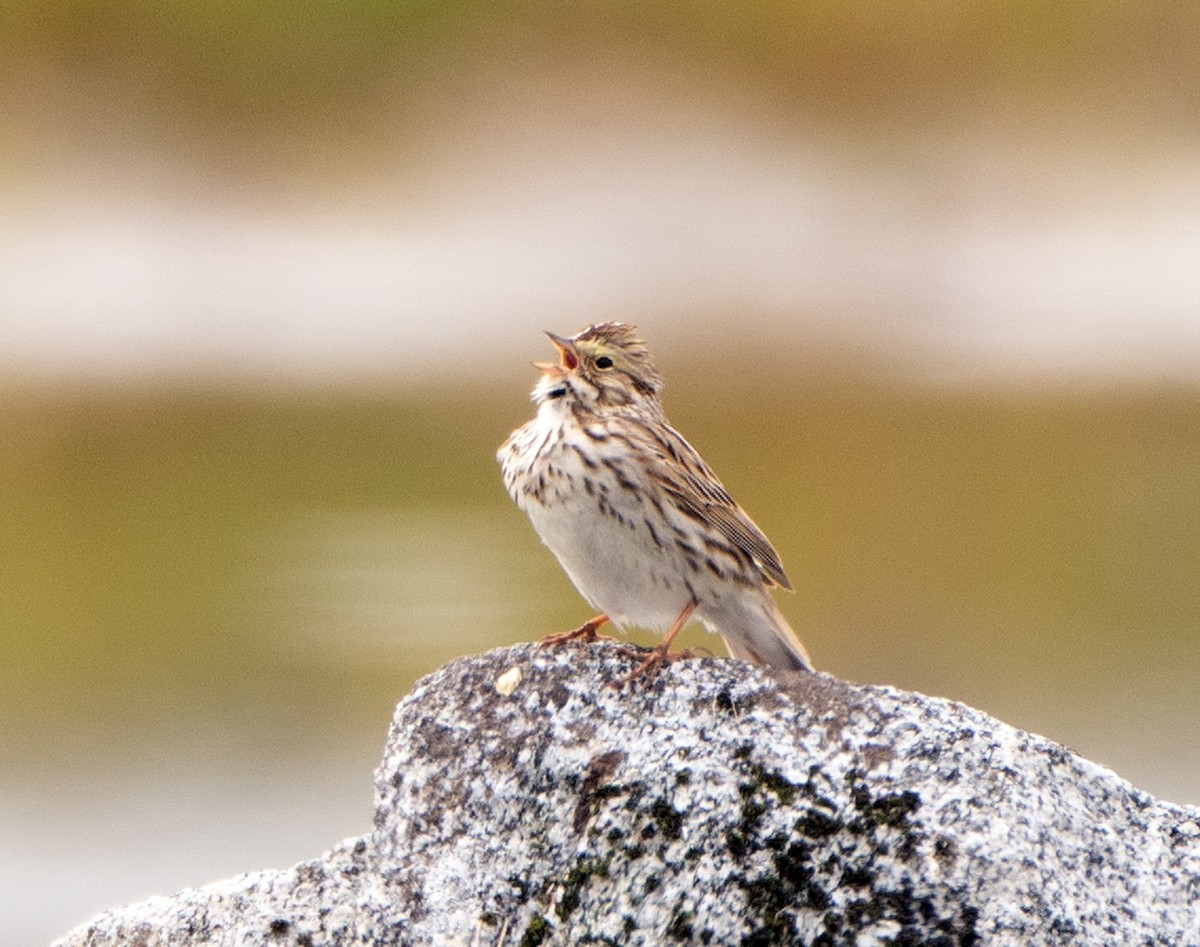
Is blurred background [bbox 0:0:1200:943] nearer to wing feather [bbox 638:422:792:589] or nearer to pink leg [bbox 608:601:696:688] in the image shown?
wing feather [bbox 638:422:792:589]

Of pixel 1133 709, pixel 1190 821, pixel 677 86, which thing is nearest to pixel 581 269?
pixel 677 86

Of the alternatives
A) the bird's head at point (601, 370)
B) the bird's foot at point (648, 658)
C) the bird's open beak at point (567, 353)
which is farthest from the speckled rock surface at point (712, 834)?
the bird's open beak at point (567, 353)

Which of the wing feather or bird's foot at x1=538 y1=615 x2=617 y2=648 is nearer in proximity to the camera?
bird's foot at x1=538 y1=615 x2=617 y2=648

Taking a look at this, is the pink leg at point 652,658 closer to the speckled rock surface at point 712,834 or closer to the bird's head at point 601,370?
the speckled rock surface at point 712,834

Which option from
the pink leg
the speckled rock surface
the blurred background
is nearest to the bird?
the pink leg

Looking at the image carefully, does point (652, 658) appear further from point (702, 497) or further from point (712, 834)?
point (702, 497)

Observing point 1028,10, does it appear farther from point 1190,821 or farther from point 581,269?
point 1190,821

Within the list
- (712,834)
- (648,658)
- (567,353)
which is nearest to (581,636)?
(648,658)
